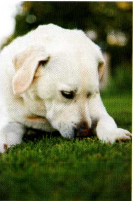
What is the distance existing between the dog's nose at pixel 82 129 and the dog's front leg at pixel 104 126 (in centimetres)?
12

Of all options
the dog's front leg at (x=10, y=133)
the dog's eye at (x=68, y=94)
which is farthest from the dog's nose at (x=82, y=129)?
the dog's front leg at (x=10, y=133)

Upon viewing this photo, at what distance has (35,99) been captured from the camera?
3092 mm

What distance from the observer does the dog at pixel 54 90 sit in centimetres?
285

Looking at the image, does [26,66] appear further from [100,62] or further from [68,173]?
[68,173]

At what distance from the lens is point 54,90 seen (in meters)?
2.90

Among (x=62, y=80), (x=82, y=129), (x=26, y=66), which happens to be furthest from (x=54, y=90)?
(x=82, y=129)

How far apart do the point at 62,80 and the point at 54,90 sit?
128 millimetres

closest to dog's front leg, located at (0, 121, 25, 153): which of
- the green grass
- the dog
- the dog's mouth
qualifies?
the dog

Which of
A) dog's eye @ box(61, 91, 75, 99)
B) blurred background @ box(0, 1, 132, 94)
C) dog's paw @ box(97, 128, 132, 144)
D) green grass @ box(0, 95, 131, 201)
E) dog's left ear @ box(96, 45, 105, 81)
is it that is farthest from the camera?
blurred background @ box(0, 1, 132, 94)

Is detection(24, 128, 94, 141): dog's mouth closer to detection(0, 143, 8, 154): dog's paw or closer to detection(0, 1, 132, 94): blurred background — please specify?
detection(0, 143, 8, 154): dog's paw

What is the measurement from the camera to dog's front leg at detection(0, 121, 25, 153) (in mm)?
2941

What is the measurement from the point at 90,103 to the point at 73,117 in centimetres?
32

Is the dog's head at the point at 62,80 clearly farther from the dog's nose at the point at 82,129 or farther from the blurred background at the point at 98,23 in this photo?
the blurred background at the point at 98,23

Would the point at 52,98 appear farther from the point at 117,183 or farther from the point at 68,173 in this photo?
the point at 117,183
